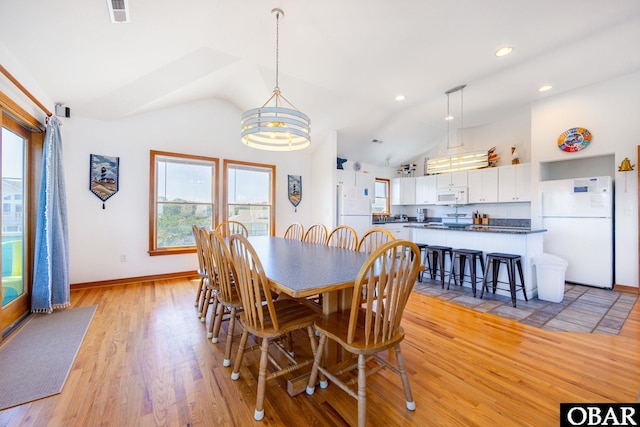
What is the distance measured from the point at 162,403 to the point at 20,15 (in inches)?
115

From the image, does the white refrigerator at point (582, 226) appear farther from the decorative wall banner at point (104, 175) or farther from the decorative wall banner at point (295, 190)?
the decorative wall banner at point (104, 175)

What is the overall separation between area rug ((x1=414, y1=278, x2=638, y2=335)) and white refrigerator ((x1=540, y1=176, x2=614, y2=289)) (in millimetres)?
267

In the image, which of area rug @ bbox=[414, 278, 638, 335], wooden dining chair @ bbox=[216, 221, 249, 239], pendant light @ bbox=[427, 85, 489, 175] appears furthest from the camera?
pendant light @ bbox=[427, 85, 489, 175]

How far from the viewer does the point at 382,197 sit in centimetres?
718

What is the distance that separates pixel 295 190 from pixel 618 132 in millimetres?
5085

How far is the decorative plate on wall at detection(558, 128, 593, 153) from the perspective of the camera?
4.09 m

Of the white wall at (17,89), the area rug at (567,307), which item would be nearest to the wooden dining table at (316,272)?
the area rug at (567,307)

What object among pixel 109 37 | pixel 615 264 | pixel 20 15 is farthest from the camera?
pixel 615 264

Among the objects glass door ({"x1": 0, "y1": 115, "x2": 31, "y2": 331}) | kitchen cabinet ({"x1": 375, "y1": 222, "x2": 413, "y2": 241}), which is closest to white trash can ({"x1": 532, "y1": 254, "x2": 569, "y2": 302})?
kitchen cabinet ({"x1": 375, "y1": 222, "x2": 413, "y2": 241})

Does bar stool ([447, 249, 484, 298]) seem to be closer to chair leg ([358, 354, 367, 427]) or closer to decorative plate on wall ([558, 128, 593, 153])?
decorative plate on wall ([558, 128, 593, 153])

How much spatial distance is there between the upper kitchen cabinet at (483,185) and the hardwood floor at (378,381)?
3064mm

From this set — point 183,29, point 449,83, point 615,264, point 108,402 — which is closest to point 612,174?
point 615,264

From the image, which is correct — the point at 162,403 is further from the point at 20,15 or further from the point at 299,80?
the point at 299,80

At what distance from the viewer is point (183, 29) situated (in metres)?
2.62
